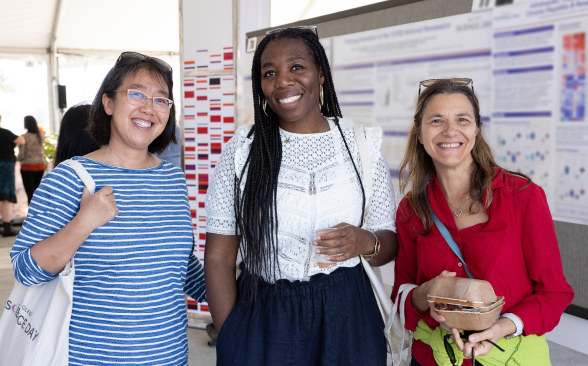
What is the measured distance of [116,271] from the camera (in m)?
1.49

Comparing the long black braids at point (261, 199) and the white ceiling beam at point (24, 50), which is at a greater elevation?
the white ceiling beam at point (24, 50)

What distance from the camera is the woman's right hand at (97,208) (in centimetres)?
142

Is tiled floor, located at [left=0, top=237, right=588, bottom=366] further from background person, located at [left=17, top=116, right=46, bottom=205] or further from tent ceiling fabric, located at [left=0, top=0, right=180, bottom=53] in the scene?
tent ceiling fabric, located at [left=0, top=0, right=180, bottom=53]

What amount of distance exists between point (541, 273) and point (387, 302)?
0.49 m

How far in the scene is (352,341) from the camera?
1562 mm

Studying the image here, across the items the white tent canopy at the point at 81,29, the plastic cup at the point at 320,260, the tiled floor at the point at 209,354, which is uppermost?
the white tent canopy at the point at 81,29

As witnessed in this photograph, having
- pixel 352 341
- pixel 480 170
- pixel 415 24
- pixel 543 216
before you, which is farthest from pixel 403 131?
pixel 352 341

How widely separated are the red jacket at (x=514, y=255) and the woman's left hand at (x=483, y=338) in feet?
0.23

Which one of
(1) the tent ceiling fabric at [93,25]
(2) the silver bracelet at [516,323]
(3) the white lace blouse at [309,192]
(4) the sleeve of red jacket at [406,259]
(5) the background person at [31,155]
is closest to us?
(2) the silver bracelet at [516,323]

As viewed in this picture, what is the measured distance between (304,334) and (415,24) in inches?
71.2

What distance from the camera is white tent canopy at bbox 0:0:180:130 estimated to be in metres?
9.45

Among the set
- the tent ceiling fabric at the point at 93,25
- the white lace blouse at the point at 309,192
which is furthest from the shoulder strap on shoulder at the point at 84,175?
the tent ceiling fabric at the point at 93,25

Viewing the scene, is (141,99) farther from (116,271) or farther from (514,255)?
(514,255)

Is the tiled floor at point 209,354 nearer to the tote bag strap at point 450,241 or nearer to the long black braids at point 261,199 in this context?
the long black braids at point 261,199
